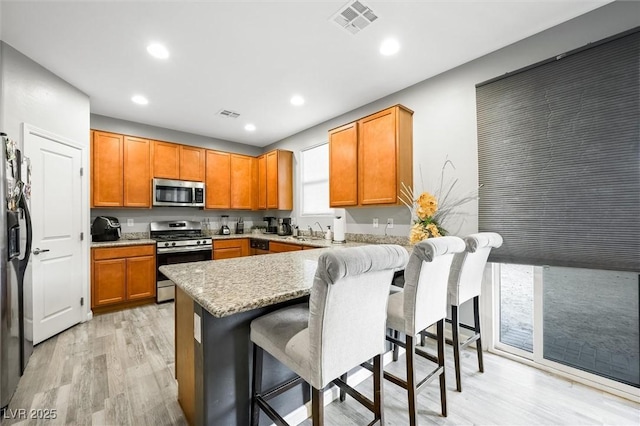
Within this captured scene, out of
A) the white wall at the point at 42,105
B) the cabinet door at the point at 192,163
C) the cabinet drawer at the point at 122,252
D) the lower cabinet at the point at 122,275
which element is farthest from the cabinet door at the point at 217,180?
the white wall at the point at 42,105

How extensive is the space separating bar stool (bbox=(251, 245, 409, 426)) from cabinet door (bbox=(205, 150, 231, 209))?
3.89 meters

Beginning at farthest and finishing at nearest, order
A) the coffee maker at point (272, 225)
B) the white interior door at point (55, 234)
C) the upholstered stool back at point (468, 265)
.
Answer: the coffee maker at point (272, 225) < the white interior door at point (55, 234) < the upholstered stool back at point (468, 265)

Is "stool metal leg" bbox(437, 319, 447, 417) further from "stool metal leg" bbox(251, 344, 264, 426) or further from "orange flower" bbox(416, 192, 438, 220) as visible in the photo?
"stool metal leg" bbox(251, 344, 264, 426)

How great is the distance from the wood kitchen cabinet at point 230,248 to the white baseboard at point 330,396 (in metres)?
3.14

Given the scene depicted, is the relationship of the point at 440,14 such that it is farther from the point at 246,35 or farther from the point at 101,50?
the point at 101,50

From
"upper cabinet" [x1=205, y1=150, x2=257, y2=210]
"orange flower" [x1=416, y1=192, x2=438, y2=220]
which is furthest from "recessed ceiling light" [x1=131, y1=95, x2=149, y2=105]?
"orange flower" [x1=416, y1=192, x2=438, y2=220]

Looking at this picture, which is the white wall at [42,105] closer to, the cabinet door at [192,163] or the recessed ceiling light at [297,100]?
the cabinet door at [192,163]

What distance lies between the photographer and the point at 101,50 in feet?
7.90

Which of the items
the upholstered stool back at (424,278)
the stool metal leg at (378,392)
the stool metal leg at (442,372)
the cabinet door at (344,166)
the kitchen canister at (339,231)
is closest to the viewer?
the stool metal leg at (378,392)

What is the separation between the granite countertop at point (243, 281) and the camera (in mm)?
1083

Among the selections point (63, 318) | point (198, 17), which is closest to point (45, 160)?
point (63, 318)

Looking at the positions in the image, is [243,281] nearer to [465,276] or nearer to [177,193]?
[465,276]

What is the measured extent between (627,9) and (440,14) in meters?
1.21

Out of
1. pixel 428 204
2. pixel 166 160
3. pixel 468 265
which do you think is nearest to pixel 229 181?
pixel 166 160
